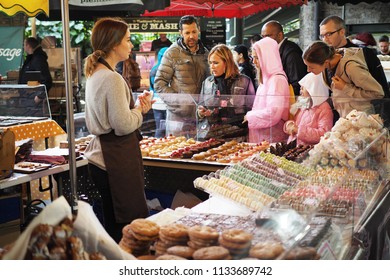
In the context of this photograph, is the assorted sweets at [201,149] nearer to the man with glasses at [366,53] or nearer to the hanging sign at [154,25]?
the man with glasses at [366,53]

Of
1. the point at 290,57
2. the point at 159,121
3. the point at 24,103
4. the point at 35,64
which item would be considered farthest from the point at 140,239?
the point at 35,64

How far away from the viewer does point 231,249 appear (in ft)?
8.00

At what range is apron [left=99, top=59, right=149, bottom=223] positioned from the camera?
13.6 feet

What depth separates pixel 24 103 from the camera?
760cm

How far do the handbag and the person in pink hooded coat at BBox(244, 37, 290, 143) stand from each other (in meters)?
2.08

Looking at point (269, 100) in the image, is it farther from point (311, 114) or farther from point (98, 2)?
point (98, 2)

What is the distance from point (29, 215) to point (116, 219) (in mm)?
1656

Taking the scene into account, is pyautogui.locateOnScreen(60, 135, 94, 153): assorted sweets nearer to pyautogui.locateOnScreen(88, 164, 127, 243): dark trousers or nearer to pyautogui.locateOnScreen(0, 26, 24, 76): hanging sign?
pyautogui.locateOnScreen(88, 164, 127, 243): dark trousers

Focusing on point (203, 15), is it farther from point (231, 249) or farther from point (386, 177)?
point (231, 249)

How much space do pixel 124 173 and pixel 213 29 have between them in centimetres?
930

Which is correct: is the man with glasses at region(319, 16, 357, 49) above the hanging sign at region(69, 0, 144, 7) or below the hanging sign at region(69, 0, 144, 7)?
below

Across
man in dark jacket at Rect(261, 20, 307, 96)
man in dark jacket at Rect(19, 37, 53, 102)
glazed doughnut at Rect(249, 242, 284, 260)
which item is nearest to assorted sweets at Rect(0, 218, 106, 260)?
glazed doughnut at Rect(249, 242, 284, 260)
